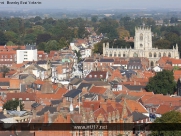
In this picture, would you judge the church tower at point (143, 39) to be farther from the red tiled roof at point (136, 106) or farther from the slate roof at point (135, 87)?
the red tiled roof at point (136, 106)

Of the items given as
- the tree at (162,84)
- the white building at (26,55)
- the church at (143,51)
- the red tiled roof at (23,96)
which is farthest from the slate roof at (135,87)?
the church at (143,51)

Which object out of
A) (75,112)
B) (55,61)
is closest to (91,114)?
(75,112)

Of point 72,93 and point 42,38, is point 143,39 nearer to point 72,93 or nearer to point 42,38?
point 42,38

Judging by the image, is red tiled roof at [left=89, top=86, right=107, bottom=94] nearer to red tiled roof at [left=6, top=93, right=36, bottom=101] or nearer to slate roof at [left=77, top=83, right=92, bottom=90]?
slate roof at [left=77, top=83, right=92, bottom=90]

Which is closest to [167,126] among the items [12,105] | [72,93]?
[12,105]

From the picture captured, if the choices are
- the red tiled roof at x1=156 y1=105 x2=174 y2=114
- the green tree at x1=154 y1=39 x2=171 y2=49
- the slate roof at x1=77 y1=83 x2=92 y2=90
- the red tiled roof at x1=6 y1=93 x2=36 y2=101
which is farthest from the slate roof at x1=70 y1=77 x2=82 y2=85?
the green tree at x1=154 y1=39 x2=171 y2=49

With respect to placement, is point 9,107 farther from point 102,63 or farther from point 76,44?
point 76,44
